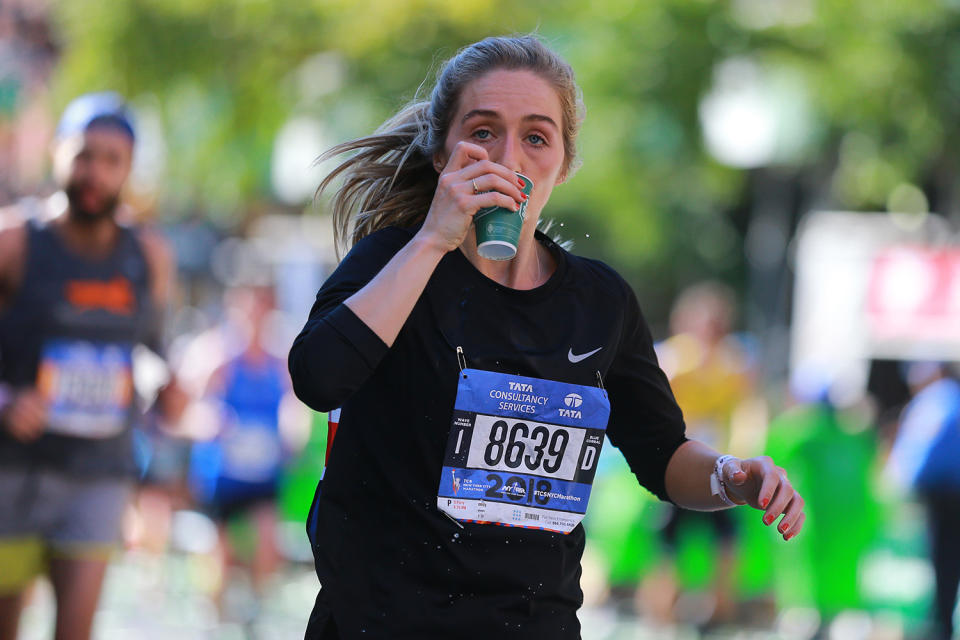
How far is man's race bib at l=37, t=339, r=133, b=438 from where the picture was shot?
4.25 meters

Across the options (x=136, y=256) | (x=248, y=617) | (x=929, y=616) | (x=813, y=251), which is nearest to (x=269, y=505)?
(x=248, y=617)

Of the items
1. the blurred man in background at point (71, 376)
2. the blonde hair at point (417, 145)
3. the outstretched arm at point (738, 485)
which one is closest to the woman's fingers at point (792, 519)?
the outstretched arm at point (738, 485)

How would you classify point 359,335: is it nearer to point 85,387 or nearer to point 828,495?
point 85,387

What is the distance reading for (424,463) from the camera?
88.5 inches

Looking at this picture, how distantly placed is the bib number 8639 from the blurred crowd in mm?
5458

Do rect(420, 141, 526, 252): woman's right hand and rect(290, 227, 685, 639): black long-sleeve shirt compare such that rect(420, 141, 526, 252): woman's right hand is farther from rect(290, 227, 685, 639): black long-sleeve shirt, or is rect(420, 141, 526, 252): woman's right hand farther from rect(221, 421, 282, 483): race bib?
rect(221, 421, 282, 483): race bib

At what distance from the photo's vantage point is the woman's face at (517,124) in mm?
2332

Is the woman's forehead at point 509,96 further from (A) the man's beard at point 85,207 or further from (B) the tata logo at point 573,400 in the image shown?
(A) the man's beard at point 85,207

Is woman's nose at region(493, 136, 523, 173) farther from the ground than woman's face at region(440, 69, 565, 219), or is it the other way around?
woman's face at region(440, 69, 565, 219)

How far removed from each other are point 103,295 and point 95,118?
1.97 ft

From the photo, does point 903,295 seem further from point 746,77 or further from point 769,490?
point 769,490

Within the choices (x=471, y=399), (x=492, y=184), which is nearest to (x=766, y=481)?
(x=471, y=399)

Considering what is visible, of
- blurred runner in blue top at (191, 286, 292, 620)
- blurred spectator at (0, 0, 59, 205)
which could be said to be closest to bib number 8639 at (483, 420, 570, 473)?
blurred runner in blue top at (191, 286, 292, 620)

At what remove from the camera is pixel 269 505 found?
8.06 metres
